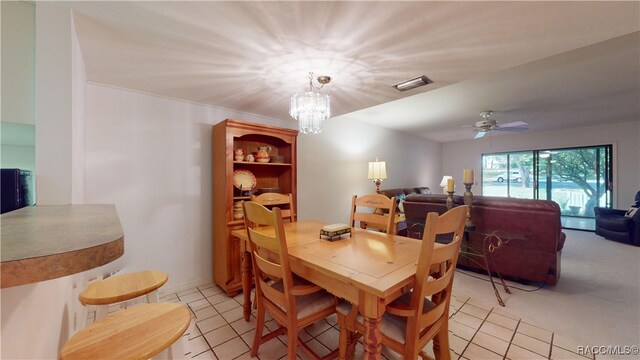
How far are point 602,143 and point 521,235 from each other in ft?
16.4

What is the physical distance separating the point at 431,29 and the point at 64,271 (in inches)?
71.6

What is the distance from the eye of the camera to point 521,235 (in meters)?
2.43

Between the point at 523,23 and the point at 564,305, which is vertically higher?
the point at 523,23

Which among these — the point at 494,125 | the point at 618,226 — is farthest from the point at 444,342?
the point at 618,226

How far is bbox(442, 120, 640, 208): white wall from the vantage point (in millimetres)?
4836

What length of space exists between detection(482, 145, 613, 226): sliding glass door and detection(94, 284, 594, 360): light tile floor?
5.39 meters

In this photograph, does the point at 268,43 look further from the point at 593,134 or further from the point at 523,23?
the point at 593,134

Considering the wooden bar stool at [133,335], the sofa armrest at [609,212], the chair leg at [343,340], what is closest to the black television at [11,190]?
the wooden bar stool at [133,335]

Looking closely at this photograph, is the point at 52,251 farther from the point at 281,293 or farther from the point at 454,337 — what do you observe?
the point at 454,337

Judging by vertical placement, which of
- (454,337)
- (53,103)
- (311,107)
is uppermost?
(311,107)

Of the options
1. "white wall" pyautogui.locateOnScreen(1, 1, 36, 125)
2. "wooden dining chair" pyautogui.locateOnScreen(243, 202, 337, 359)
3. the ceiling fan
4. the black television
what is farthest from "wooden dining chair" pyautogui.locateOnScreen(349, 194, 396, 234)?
the ceiling fan

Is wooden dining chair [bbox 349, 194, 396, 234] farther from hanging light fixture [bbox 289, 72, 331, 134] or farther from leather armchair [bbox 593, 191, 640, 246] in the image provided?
leather armchair [bbox 593, 191, 640, 246]

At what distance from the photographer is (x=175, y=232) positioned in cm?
258

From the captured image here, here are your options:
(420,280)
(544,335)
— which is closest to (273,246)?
(420,280)
